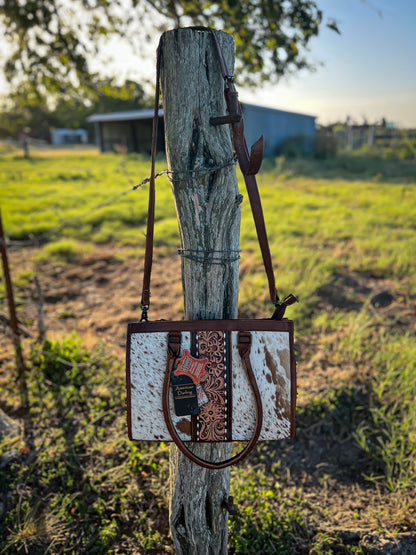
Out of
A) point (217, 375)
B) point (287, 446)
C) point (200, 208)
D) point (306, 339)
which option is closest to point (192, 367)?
point (217, 375)

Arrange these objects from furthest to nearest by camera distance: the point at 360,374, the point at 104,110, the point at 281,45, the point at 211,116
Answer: the point at 104,110
the point at 281,45
the point at 360,374
the point at 211,116

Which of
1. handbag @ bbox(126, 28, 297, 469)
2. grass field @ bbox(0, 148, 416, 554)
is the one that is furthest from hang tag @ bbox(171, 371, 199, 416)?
grass field @ bbox(0, 148, 416, 554)

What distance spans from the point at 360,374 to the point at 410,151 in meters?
19.2

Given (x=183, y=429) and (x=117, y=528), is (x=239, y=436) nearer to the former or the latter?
(x=183, y=429)

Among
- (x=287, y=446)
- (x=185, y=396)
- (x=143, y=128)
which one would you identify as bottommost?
(x=287, y=446)

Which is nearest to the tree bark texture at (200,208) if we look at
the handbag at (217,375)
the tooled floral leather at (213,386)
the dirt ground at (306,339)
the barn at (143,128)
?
the handbag at (217,375)

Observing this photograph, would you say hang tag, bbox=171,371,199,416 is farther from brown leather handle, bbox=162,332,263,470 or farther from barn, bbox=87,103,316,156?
barn, bbox=87,103,316,156

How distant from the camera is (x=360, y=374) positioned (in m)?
2.90

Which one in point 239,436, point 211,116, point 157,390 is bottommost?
point 239,436

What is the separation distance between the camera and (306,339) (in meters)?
3.42

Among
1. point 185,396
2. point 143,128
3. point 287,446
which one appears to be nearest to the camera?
point 185,396

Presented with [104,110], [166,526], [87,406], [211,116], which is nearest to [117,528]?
[166,526]

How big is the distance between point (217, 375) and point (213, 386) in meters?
0.04

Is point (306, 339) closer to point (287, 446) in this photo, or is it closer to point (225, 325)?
point (287, 446)
